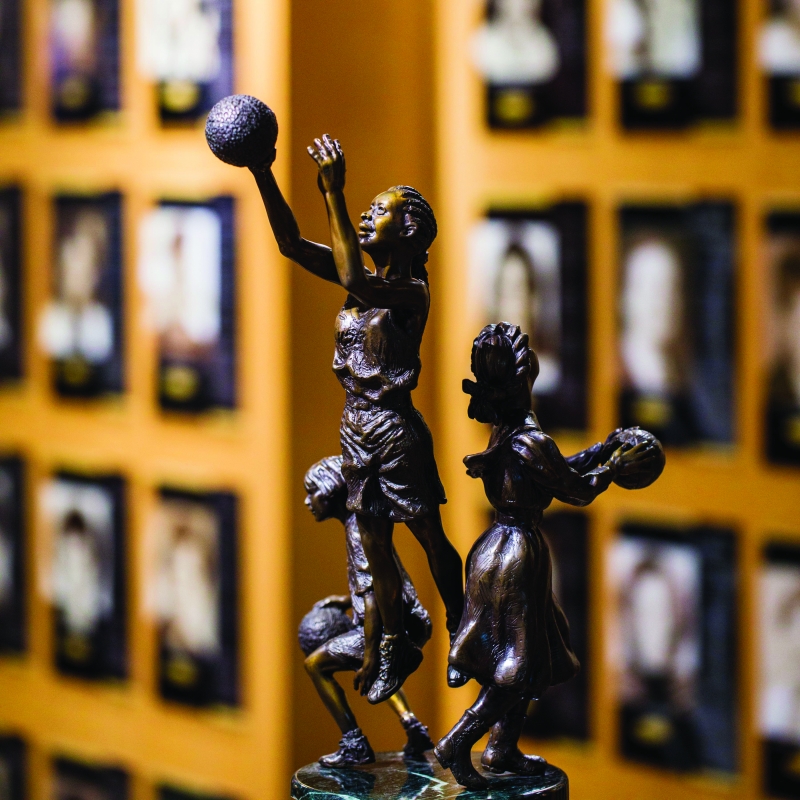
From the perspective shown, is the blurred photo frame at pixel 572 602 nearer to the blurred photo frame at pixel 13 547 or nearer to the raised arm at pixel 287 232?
the raised arm at pixel 287 232

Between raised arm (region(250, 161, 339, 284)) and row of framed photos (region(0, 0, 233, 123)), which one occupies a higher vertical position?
row of framed photos (region(0, 0, 233, 123))

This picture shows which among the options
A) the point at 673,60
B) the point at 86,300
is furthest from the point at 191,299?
the point at 673,60

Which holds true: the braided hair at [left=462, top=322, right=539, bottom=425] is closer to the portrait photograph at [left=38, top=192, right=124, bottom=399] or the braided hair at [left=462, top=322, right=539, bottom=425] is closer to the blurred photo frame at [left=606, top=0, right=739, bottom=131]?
the blurred photo frame at [left=606, top=0, right=739, bottom=131]

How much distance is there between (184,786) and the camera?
3.66 metres

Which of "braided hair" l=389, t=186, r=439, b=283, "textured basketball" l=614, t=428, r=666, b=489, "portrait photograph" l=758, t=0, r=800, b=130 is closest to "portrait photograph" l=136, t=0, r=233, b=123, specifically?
"portrait photograph" l=758, t=0, r=800, b=130

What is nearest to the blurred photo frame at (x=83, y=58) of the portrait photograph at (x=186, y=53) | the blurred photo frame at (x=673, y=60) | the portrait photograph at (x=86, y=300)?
the portrait photograph at (x=186, y=53)

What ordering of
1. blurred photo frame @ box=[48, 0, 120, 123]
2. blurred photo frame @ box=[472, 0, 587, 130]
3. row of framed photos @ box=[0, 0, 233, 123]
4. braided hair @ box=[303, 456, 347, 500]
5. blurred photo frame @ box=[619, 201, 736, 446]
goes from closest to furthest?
braided hair @ box=[303, 456, 347, 500] → blurred photo frame @ box=[619, 201, 736, 446] → blurred photo frame @ box=[472, 0, 587, 130] → row of framed photos @ box=[0, 0, 233, 123] → blurred photo frame @ box=[48, 0, 120, 123]

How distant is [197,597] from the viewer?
11.9ft

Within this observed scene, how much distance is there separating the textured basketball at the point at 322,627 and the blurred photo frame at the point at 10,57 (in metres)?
→ 2.12

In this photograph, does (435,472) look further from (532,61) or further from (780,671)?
(532,61)

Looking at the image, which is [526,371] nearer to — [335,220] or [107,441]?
[335,220]

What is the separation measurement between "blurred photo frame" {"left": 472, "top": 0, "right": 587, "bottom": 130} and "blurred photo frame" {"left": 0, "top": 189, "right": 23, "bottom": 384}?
54.1 inches

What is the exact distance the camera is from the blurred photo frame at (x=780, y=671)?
3.20 meters

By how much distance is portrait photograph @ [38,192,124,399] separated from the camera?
146 inches
